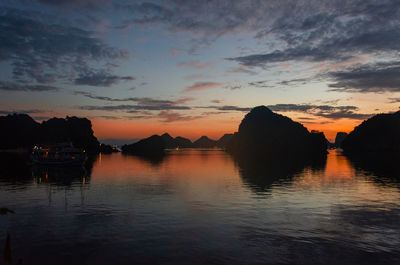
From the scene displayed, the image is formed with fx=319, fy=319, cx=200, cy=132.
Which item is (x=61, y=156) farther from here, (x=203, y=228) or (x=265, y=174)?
(x=203, y=228)

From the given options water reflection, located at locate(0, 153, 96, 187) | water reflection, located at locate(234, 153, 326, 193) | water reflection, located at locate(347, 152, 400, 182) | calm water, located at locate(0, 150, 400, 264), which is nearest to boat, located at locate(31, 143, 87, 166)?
water reflection, located at locate(0, 153, 96, 187)

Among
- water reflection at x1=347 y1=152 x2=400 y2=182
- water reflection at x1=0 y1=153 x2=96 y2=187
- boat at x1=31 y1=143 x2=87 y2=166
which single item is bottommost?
water reflection at x1=347 y1=152 x2=400 y2=182

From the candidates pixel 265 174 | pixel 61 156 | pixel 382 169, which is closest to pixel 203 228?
pixel 265 174

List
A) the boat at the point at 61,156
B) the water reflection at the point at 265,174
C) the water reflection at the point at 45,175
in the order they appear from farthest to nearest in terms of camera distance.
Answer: the boat at the point at 61,156, the water reflection at the point at 45,175, the water reflection at the point at 265,174

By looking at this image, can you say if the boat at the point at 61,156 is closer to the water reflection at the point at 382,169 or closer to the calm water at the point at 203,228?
the calm water at the point at 203,228

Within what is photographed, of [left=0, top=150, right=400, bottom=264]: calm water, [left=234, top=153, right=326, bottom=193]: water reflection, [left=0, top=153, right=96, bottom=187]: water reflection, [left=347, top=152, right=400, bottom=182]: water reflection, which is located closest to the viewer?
[left=0, top=150, right=400, bottom=264]: calm water

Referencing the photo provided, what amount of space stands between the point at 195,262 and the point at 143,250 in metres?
4.03

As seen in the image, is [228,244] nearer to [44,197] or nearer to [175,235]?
[175,235]

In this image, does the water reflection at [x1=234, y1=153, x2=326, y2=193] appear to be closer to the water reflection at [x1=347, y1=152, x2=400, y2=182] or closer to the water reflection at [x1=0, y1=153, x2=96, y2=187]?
the water reflection at [x1=347, y1=152, x2=400, y2=182]

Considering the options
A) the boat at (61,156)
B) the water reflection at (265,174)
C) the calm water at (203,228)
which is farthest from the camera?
the boat at (61,156)

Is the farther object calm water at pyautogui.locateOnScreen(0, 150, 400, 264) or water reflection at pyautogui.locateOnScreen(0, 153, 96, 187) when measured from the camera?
water reflection at pyautogui.locateOnScreen(0, 153, 96, 187)

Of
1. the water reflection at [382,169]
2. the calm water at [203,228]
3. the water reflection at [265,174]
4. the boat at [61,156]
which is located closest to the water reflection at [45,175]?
the boat at [61,156]

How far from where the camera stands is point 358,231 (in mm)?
25734

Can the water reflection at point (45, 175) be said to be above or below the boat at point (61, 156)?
below
